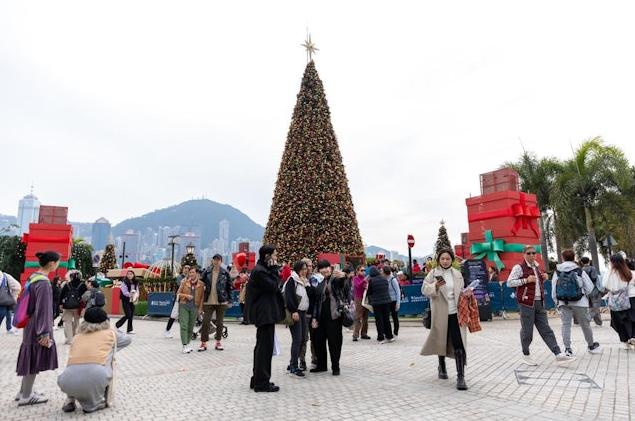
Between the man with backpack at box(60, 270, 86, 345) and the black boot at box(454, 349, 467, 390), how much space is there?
9270mm

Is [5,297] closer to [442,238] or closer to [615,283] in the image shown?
[615,283]

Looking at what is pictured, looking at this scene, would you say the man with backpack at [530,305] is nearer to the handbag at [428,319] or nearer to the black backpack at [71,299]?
the handbag at [428,319]

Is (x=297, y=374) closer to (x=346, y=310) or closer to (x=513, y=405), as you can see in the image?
(x=346, y=310)

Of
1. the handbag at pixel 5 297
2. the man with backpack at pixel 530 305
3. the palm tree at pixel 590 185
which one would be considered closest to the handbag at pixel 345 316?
the man with backpack at pixel 530 305

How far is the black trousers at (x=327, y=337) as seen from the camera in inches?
258

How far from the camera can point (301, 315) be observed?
6688 millimetres

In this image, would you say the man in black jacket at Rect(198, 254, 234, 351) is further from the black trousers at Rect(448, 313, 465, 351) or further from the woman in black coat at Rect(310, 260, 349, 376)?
the black trousers at Rect(448, 313, 465, 351)

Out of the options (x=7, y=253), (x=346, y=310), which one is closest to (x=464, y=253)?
(x=346, y=310)

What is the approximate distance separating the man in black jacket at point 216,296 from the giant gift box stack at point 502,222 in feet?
43.5

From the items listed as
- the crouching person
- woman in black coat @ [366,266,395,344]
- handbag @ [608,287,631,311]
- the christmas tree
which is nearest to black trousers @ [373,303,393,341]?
woman in black coat @ [366,266,395,344]

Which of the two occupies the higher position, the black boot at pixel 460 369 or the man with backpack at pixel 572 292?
the man with backpack at pixel 572 292

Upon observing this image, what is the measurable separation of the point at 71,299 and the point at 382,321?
7.80 m

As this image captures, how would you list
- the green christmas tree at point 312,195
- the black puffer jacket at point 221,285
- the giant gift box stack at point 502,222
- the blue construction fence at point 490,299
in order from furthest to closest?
the green christmas tree at point 312,195, the giant gift box stack at point 502,222, the blue construction fence at point 490,299, the black puffer jacket at point 221,285

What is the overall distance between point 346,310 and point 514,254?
1421 centimetres
